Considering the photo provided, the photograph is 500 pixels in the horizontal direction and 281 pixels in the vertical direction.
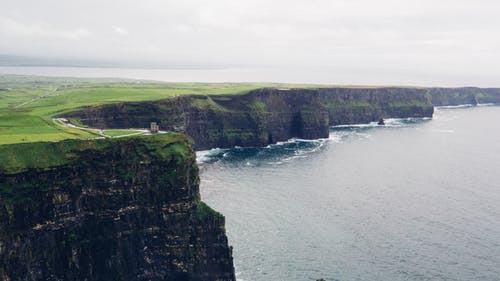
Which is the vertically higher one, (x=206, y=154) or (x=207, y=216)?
(x=207, y=216)

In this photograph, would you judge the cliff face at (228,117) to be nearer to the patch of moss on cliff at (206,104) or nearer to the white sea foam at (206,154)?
the patch of moss on cliff at (206,104)

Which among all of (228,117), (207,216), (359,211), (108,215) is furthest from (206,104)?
(108,215)

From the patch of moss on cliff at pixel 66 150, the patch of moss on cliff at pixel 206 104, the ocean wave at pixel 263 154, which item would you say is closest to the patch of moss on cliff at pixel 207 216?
the patch of moss on cliff at pixel 66 150

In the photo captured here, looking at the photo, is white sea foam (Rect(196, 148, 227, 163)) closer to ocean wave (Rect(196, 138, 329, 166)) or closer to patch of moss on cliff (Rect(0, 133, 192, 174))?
ocean wave (Rect(196, 138, 329, 166))

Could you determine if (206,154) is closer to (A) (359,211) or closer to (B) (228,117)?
(B) (228,117)

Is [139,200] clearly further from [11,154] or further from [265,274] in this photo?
[265,274]

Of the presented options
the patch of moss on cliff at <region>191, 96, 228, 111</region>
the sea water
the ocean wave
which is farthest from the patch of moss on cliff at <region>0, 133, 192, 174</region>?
the patch of moss on cliff at <region>191, 96, 228, 111</region>
